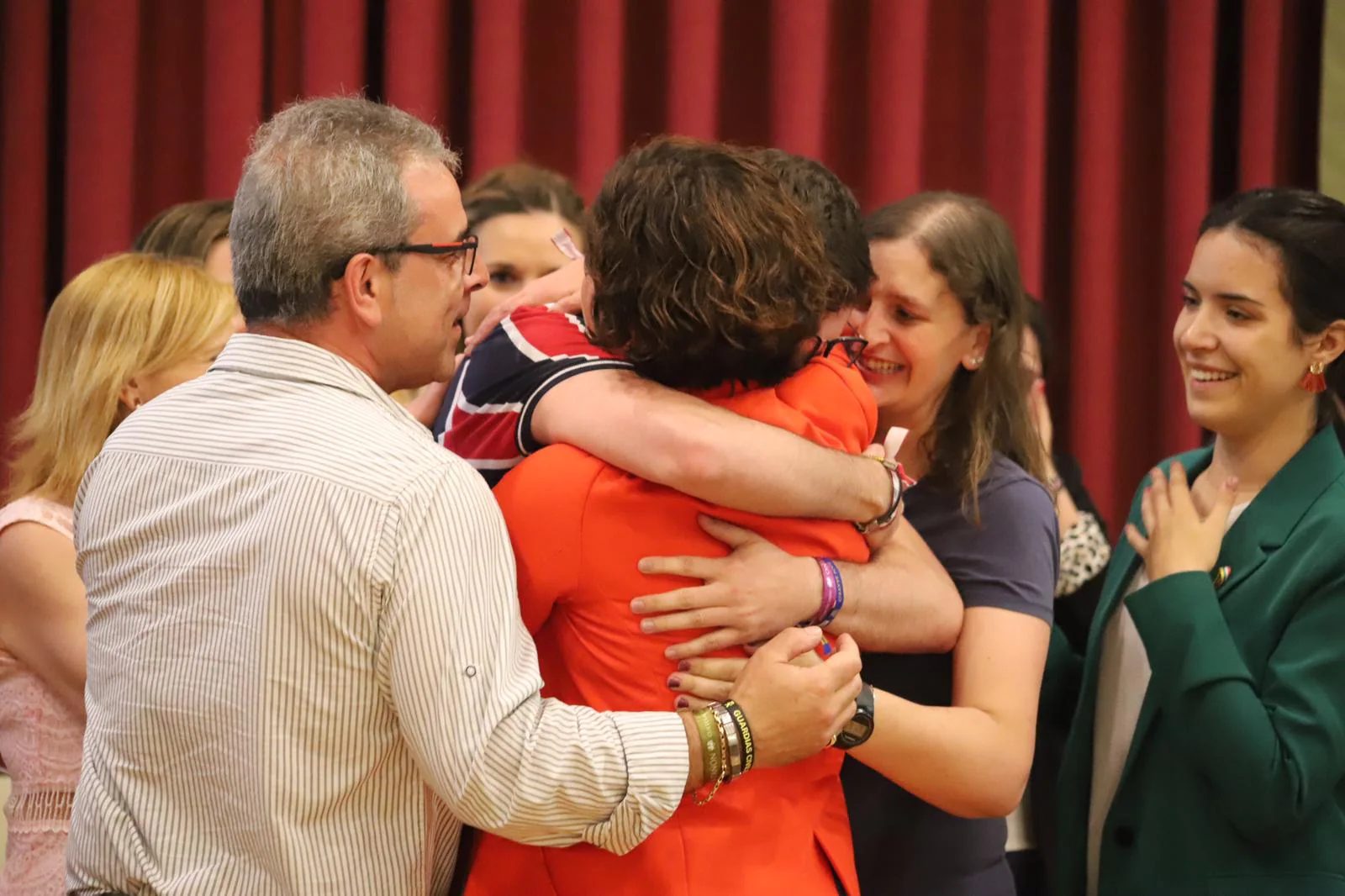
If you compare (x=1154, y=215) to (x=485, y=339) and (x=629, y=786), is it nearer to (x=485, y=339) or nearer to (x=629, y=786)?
(x=485, y=339)

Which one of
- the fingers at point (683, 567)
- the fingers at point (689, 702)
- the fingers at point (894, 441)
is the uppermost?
the fingers at point (894, 441)

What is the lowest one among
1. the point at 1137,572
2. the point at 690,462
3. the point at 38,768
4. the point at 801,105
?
the point at 38,768

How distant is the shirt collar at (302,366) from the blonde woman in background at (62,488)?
29.3 inches

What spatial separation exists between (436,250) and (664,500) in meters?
0.38

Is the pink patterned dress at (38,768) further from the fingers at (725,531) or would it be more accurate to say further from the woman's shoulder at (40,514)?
the fingers at (725,531)

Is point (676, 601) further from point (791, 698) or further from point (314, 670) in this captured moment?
point (314, 670)

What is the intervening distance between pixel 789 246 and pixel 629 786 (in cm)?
59

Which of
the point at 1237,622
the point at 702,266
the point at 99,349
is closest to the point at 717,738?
the point at 702,266

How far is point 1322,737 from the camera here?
1823 mm

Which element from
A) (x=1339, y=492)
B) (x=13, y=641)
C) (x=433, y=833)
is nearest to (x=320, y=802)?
(x=433, y=833)

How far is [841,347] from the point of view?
1.73 meters

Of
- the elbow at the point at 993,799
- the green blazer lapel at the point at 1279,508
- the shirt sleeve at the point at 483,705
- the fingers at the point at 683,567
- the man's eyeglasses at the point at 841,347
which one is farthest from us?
the green blazer lapel at the point at 1279,508

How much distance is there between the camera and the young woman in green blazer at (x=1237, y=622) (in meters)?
1.84

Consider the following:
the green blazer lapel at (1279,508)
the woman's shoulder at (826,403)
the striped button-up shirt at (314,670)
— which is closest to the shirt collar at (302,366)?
the striped button-up shirt at (314,670)
